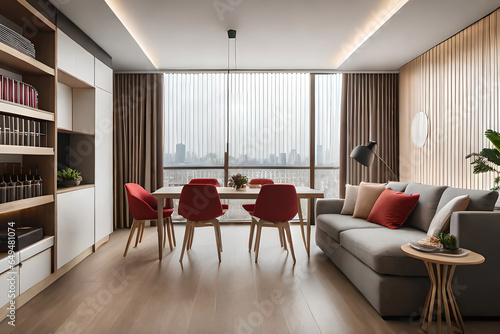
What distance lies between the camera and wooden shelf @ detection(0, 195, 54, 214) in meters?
2.36

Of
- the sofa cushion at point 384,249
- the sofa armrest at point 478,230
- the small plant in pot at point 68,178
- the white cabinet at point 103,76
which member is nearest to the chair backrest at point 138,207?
the small plant in pot at point 68,178

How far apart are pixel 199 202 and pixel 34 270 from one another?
1.50 meters

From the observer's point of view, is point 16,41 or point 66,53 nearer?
point 16,41

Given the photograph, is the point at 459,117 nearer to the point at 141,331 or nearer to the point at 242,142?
the point at 242,142

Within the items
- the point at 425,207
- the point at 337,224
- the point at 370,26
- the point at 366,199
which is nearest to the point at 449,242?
the point at 425,207

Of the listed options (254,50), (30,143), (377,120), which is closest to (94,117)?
(30,143)

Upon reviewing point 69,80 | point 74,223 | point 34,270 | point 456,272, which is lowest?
point 34,270

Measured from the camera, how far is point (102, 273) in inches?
125

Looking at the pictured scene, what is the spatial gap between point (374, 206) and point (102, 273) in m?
2.75

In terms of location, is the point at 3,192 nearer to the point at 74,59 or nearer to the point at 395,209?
the point at 74,59

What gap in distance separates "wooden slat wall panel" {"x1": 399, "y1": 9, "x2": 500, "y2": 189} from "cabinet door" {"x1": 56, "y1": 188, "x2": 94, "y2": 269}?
165 inches

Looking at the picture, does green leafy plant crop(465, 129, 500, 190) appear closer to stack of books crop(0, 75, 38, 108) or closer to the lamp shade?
the lamp shade

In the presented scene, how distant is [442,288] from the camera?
2.03 metres

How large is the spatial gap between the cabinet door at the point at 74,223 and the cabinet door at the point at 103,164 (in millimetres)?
232
